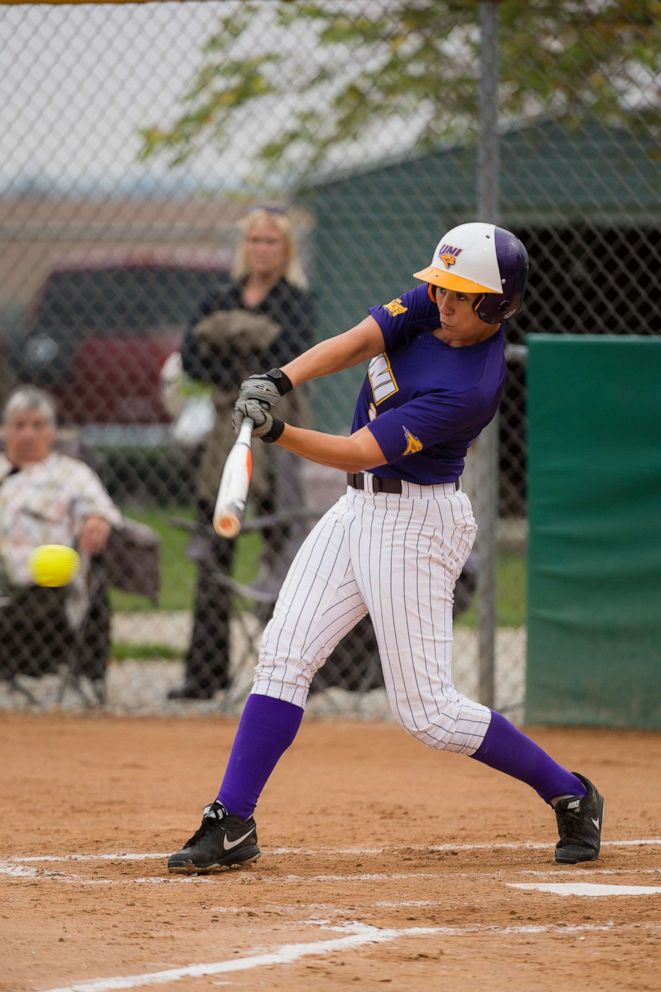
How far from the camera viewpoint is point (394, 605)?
4027 millimetres

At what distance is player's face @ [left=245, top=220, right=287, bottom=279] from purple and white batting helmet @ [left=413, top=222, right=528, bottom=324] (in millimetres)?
2824

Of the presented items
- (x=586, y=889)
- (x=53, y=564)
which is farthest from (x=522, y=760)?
(x=53, y=564)

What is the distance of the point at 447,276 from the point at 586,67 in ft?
10.9

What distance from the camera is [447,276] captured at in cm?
394

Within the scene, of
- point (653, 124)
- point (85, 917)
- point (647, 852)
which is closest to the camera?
point (85, 917)

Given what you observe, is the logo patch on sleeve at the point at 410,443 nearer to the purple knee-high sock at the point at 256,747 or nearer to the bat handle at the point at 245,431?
the bat handle at the point at 245,431

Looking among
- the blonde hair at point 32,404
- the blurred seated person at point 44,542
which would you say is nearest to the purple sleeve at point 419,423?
the blurred seated person at point 44,542

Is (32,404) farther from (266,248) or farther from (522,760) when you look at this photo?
(522,760)

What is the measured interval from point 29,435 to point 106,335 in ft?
24.8

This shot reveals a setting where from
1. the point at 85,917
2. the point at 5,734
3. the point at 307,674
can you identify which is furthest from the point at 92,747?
the point at 85,917

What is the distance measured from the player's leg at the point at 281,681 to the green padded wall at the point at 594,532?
2437 millimetres

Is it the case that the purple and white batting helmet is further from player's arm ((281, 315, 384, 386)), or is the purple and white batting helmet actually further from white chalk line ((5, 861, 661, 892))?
white chalk line ((5, 861, 661, 892))

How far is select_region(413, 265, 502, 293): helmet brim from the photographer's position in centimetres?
391

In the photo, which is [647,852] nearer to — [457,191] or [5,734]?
[5,734]
